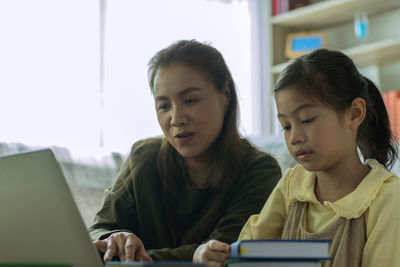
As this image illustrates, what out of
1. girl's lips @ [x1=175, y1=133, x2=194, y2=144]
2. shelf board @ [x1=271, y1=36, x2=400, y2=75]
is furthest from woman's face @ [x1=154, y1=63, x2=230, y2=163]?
shelf board @ [x1=271, y1=36, x2=400, y2=75]

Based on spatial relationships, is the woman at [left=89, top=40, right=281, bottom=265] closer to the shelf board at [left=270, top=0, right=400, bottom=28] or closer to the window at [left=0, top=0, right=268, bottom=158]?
the window at [left=0, top=0, right=268, bottom=158]

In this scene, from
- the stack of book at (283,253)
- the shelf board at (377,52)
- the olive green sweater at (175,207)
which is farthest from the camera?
the shelf board at (377,52)

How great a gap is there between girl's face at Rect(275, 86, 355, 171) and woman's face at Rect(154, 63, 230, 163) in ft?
0.95

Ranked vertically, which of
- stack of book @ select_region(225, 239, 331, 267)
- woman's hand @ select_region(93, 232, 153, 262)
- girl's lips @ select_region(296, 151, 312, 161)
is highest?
girl's lips @ select_region(296, 151, 312, 161)

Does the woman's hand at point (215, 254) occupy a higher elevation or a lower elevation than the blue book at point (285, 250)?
lower

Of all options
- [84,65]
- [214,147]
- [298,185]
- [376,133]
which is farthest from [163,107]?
[84,65]

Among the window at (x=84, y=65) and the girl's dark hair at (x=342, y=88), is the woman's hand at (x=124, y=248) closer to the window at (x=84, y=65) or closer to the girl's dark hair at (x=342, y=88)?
the girl's dark hair at (x=342, y=88)

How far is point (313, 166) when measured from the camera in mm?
1102

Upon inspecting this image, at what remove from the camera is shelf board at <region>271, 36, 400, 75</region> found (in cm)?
313

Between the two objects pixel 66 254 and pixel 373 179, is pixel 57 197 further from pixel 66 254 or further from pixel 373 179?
pixel 373 179

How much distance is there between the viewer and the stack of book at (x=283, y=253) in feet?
2.29

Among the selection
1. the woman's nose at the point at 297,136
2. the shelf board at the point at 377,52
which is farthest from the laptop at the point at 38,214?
the shelf board at the point at 377,52

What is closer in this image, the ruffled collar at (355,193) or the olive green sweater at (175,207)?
the ruffled collar at (355,193)

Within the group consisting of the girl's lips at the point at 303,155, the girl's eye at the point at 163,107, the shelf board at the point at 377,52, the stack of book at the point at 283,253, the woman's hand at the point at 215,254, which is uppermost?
the shelf board at the point at 377,52
